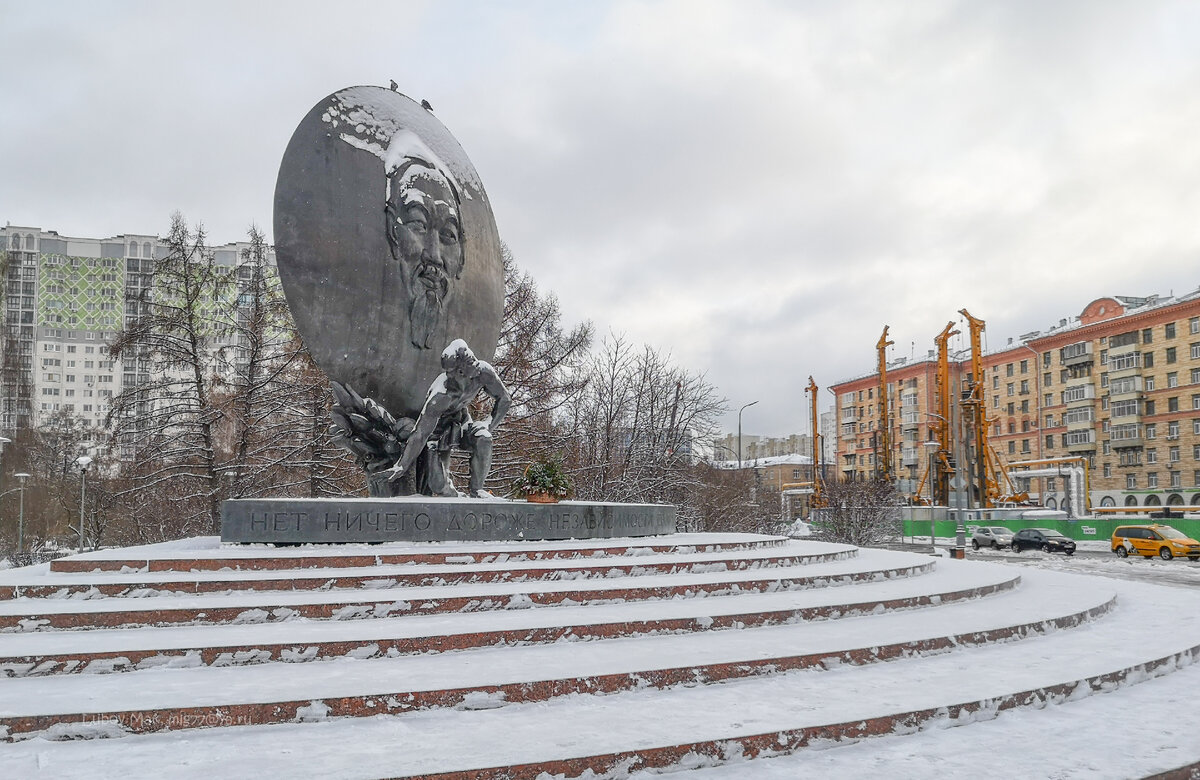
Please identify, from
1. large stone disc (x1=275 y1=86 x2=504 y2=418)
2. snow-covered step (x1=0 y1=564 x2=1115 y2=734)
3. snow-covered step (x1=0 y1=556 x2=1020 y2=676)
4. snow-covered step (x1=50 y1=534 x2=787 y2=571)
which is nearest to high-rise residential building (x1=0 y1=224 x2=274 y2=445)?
large stone disc (x1=275 y1=86 x2=504 y2=418)

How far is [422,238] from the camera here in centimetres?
1070

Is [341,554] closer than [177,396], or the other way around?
[341,554]

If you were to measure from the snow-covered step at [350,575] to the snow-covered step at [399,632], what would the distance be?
75cm

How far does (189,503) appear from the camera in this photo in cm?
2247

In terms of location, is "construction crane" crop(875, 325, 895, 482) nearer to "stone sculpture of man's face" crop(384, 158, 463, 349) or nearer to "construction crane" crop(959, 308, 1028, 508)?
"construction crane" crop(959, 308, 1028, 508)

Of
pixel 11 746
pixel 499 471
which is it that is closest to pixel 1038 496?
pixel 499 471

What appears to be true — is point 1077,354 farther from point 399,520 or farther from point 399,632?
point 399,632

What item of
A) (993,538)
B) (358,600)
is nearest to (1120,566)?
(993,538)

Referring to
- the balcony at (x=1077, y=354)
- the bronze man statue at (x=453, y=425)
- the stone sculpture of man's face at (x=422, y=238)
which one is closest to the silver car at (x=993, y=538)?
the bronze man statue at (x=453, y=425)

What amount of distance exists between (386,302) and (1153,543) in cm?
2744

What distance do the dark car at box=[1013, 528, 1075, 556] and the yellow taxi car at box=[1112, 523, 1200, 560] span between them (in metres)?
1.50

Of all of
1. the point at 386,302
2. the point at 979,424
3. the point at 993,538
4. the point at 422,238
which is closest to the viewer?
the point at 386,302

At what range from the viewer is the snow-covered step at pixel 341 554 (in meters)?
6.77

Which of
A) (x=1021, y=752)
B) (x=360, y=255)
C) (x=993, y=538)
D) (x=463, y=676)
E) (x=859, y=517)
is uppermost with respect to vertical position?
(x=360, y=255)
